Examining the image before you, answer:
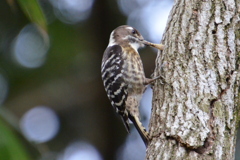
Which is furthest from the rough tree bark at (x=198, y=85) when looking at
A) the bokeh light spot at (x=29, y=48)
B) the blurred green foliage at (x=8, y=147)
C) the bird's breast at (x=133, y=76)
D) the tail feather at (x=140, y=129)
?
the bokeh light spot at (x=29, y=48)

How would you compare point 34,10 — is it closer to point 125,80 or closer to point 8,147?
point 8,147

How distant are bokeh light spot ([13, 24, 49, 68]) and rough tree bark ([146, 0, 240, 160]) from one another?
12.0 ft

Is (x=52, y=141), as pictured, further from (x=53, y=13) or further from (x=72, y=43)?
(x=53, y=13)

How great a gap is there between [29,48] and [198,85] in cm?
452

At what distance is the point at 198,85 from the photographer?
3.66 m

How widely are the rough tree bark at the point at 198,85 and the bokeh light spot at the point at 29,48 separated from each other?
144 inches

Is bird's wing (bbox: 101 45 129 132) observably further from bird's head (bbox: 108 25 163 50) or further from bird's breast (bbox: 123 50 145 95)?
bird's head (bbox: 108 25 163 50)

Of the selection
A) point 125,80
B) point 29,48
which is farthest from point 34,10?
point 29,48

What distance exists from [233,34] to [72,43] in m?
4.01

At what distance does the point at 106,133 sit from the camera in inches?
271

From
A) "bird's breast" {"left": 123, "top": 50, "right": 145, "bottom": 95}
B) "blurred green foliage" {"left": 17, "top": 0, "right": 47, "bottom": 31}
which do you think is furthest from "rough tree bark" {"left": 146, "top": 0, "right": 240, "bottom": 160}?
"blurred green foliage" {"left": 17, "top": 0, "right": 47, "bottom": 31}

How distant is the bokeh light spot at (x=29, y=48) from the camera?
7371 millimetres

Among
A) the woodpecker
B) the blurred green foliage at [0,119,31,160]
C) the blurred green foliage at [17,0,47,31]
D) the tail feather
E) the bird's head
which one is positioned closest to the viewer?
the blurred green foliage at [0,119,31,160]

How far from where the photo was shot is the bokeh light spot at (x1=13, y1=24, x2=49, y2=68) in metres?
7.37
